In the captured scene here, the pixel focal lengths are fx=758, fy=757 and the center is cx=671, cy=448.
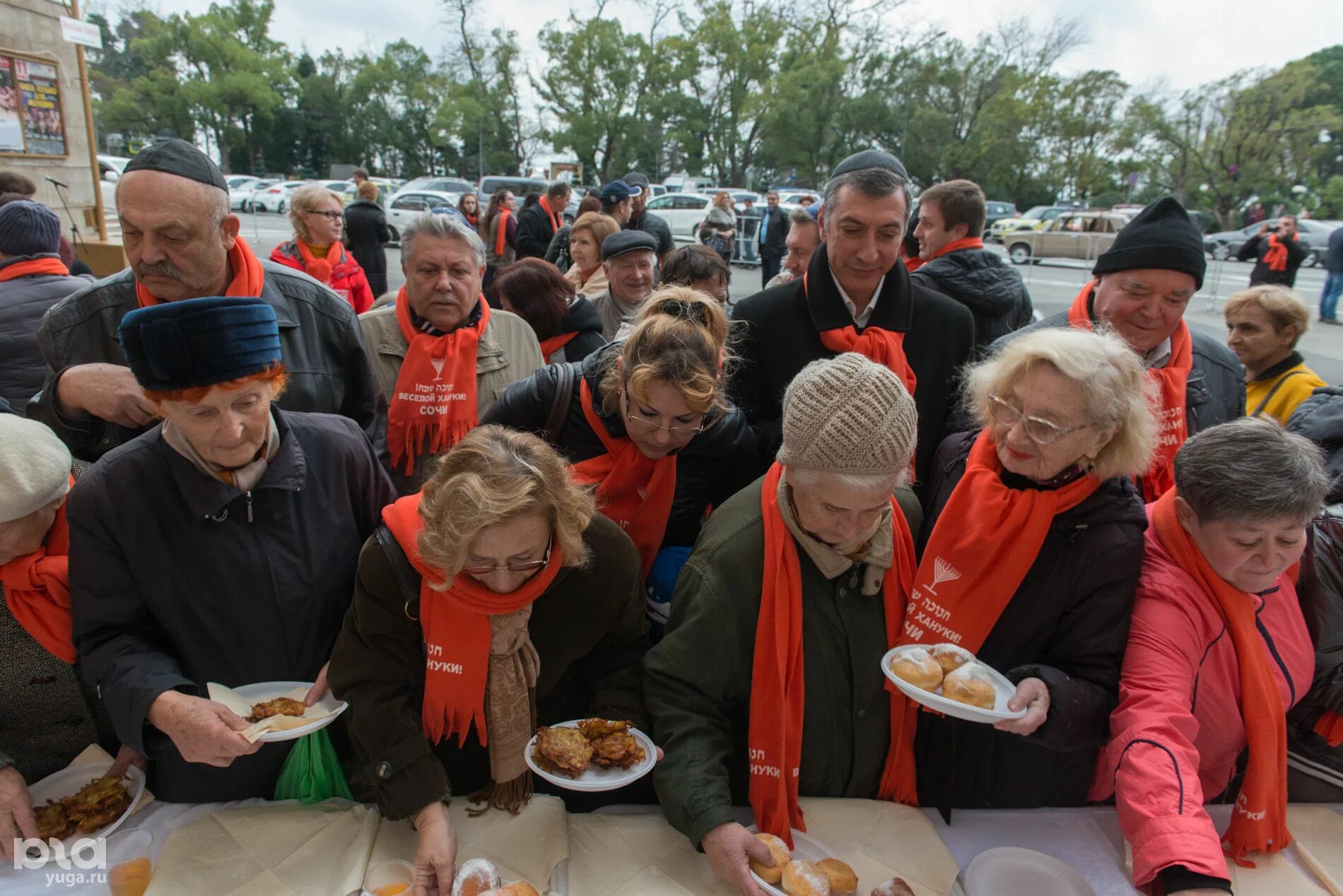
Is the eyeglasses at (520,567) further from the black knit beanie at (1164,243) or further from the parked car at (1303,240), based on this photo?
the parked car at (1303,240)

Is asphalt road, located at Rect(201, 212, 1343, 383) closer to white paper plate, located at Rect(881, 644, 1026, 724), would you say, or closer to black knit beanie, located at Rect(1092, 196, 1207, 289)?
black knit beanie, located at Rect(1092, 196, 1207, 289)

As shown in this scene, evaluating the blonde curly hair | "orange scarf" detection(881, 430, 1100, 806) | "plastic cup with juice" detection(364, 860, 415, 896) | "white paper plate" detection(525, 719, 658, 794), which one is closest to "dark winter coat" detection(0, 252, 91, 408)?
the blonde curly hair

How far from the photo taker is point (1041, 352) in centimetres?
168

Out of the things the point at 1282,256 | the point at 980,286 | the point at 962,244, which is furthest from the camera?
the point at 1282,256

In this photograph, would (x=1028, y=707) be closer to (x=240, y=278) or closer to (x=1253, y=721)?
(x=1253, y=721)

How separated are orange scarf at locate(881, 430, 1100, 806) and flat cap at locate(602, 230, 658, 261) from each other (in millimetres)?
2829

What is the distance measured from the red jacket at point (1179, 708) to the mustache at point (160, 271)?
8.62 feet

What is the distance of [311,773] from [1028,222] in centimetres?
2703

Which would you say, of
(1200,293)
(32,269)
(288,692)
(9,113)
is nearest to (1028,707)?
(288,692)

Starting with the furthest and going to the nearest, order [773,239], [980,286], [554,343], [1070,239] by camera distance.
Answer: [1070,239] < [773,239] < [980,286] < [554,343]

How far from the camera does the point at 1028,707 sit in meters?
1.56

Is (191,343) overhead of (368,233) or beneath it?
beneath

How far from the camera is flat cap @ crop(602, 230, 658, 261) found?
4207 millimetres

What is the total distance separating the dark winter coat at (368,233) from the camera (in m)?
7.42
